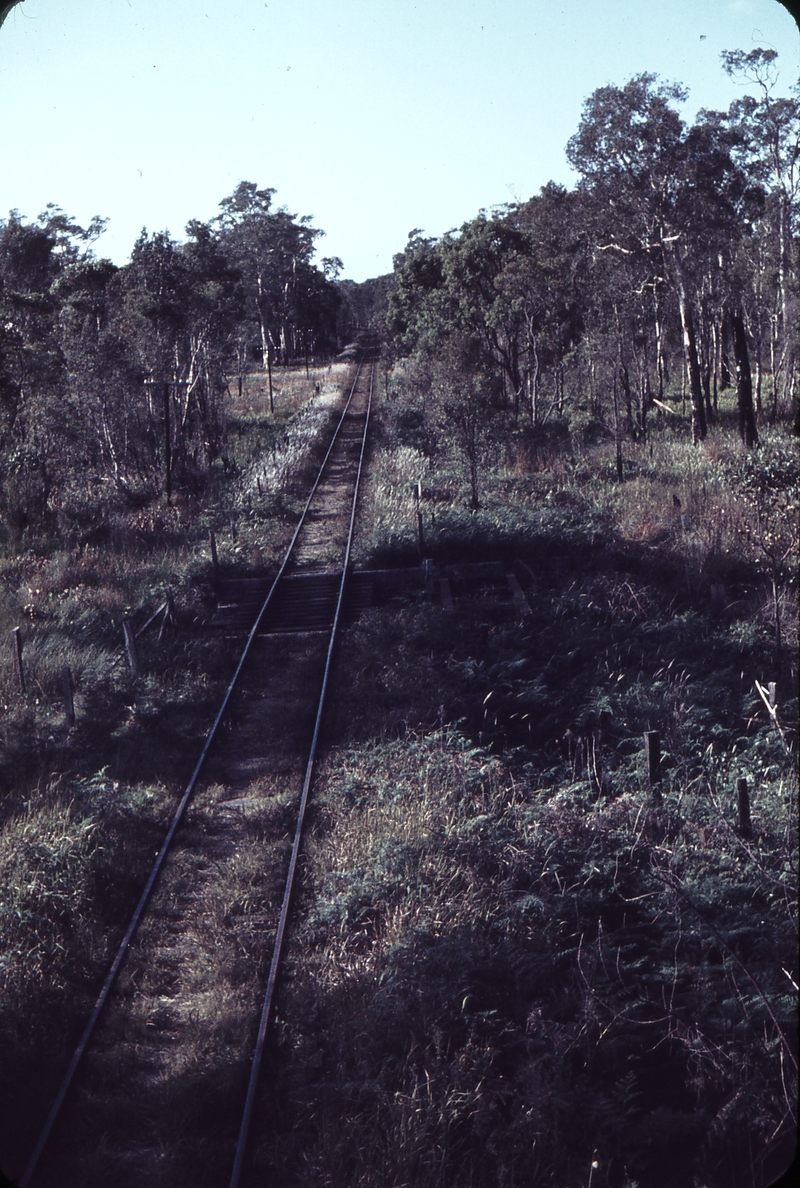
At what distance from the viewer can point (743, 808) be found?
7.34 meters

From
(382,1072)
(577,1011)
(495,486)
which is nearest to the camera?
(382,1072)

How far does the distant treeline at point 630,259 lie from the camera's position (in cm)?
3089

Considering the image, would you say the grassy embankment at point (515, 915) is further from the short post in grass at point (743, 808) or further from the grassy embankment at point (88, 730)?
the short post in grass at point (743, 808)

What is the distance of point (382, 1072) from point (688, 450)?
80.2ft

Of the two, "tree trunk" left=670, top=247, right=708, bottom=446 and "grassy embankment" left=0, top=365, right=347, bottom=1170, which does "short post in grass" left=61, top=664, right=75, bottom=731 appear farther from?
"tree trunk" left=670, top=247, right=708, bottom=446

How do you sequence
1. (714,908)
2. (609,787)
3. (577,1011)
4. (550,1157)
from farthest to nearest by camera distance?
(609,787)
(714,908)
(577,1011)
(550,1157)

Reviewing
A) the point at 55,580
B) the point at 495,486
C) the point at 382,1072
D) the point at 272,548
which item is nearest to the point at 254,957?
the point at 382,1072

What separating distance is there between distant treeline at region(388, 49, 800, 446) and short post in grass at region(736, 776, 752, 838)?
19.9 meters

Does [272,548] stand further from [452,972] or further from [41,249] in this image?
[41,249]

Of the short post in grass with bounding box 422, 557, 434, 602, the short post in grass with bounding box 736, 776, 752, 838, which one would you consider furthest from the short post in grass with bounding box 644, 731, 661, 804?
the short post in grass with bounding box 422, 557, 434, 602

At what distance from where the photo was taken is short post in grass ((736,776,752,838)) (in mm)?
7207

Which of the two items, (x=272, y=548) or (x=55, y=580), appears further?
(x=272, y=548)

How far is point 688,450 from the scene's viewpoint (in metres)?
27.6

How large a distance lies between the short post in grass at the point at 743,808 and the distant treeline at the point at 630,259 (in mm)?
19883
